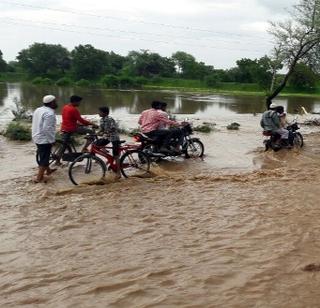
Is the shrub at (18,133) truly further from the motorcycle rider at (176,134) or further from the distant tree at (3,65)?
the distant tree at (3,65)

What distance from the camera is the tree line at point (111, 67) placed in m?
82.6

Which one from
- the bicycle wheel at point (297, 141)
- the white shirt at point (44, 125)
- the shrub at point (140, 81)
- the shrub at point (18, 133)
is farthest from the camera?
the shrub at point (140, 81)

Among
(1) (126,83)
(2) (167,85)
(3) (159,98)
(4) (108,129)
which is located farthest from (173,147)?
(2) (167,85)

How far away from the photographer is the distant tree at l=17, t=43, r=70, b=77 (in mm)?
95650

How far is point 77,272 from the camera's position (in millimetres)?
5203

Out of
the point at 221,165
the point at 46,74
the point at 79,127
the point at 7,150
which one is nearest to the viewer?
the point at 79,127

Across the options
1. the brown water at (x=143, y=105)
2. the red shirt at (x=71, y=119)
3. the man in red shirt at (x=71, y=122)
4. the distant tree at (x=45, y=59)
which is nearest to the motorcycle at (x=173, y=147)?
the man in red shirt at (x=71, y=122)

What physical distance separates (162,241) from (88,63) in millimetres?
85976

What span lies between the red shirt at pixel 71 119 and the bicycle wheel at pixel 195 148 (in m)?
3.39

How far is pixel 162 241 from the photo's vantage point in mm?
6215

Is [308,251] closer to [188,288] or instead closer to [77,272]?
[188,288]

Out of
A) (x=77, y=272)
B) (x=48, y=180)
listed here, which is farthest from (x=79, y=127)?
(x=77, y=272)

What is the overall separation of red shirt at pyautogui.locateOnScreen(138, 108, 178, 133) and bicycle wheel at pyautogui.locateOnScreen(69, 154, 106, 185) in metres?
2.42

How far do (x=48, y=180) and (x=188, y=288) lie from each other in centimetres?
590
